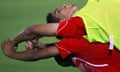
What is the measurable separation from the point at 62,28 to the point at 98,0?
0.19m

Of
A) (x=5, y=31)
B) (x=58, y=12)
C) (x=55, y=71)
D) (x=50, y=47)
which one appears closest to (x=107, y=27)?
(x=50, y=47)

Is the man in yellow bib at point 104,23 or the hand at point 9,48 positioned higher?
the man in yellow bib at point 104,23

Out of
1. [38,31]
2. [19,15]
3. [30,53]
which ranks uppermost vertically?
[38,31]

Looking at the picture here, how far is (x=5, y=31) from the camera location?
2.53 meters

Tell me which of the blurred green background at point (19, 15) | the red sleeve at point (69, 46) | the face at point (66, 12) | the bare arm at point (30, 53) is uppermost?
the face at point (66, 12)

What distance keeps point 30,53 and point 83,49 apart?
0.75 ft

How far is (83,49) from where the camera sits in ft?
4.40

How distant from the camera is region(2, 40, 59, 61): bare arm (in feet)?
4.49

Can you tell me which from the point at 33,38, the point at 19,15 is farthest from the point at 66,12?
the point at 19,15

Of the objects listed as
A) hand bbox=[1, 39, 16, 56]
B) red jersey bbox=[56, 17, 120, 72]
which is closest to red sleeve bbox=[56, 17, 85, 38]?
red jersey bbox=[56, 17, 120, 72]

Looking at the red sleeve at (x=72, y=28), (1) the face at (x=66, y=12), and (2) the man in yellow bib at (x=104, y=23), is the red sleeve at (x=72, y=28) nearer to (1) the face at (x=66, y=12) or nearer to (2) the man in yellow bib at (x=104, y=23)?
(2) the man in yellow bib at (x=104, y=23)

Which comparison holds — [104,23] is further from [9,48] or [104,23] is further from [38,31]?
[9,48]

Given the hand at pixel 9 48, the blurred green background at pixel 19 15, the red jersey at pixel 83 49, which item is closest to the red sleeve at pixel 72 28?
the red jersey at pixel 83 49

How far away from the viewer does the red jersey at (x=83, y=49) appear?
1.32 m
